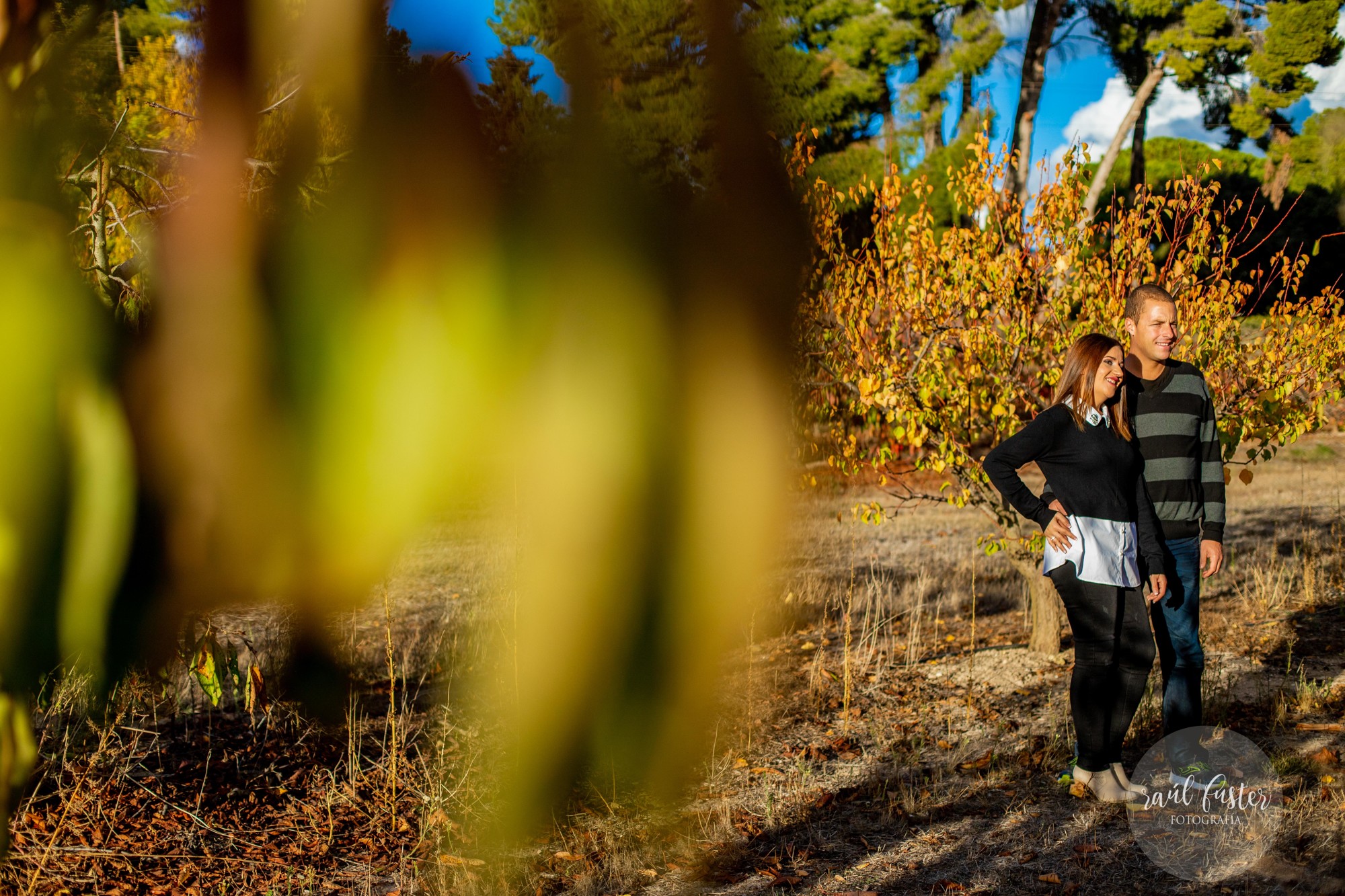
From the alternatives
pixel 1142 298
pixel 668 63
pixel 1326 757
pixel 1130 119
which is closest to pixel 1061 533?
pixel 1142 298

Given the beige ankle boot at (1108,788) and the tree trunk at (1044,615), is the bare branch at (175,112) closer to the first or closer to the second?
the beige ankle boot at (1108,788)

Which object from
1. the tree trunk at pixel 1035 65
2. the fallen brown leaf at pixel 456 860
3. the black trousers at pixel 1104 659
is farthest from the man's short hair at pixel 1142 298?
the tree trunk at pixel 1035 65

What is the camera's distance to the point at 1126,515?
228cm

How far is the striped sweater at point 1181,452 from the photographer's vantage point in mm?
2402

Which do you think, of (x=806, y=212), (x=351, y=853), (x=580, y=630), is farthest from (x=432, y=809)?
(x=806, y=212)

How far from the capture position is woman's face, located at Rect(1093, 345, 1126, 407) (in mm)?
2279

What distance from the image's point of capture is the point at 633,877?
1991mm

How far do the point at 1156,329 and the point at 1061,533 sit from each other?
0.56 m

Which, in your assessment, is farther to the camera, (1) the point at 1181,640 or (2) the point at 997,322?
(2) the point at 997,322

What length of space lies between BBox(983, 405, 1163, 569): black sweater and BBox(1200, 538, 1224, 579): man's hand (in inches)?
4.6

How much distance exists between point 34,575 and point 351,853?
1.59m

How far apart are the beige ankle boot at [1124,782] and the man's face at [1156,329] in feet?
3.28

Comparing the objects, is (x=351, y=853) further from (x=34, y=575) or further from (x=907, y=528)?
(x=907, y=528)

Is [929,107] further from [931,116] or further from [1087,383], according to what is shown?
[1087,383]
